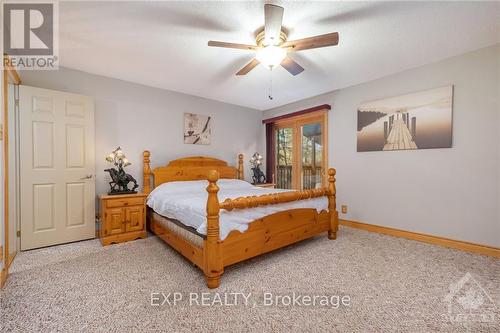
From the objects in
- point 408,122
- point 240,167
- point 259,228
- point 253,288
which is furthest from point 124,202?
point 408,122

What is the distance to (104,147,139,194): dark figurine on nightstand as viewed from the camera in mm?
3156

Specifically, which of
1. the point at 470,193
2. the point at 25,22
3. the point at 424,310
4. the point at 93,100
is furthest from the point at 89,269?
the point at 470,193

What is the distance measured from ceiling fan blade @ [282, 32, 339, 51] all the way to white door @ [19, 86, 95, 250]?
287cm

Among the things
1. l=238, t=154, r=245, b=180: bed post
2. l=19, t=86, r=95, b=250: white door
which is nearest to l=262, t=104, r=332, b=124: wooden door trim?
l=238, t=154, r=245, b=180: bed post

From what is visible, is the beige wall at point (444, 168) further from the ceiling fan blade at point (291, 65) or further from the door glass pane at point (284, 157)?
the ceiling fan blade at point (291, 65)

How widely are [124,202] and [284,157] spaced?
A: 334cm

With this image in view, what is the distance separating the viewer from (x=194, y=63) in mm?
2936

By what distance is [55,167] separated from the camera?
292 centimetres

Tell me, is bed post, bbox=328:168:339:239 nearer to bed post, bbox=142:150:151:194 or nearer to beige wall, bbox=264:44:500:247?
beige wall, bbox=264:44:500:247

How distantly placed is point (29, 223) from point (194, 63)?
114 inches

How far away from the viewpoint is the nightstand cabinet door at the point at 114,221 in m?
2.93

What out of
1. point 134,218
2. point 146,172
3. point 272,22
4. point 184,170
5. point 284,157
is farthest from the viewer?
point 284,157

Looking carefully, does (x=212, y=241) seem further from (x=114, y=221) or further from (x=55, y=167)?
(x=55, y=167)

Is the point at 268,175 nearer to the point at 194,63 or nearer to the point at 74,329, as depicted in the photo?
the point at 194,63
